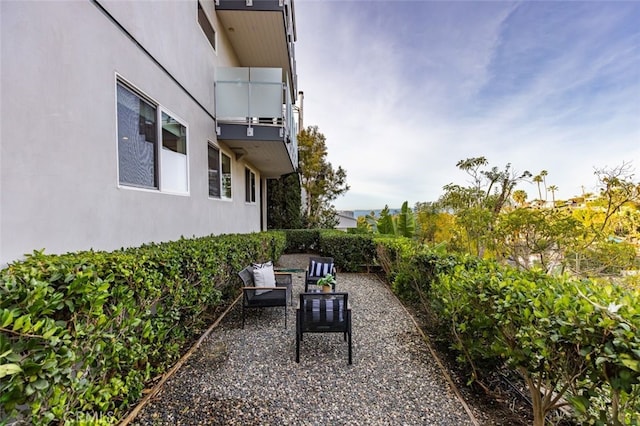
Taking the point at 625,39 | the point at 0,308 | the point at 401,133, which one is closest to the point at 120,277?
the point at 0,308

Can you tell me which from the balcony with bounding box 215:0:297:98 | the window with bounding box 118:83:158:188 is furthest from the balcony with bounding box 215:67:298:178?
the window with bounding box 118:83:158:188

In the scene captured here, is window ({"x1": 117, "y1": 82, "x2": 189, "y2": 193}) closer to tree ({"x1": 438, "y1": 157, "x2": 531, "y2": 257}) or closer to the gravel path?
the gravel path

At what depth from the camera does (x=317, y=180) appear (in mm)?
21797

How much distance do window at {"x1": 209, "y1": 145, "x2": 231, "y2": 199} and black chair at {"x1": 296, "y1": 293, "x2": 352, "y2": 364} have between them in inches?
193

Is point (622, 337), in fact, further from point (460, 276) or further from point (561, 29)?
point (561, 29)

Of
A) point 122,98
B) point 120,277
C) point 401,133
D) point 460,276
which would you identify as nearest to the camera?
point 120,277

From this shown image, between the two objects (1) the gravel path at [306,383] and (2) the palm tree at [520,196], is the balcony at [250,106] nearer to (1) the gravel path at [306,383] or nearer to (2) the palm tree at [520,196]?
(1) the gravel path at [306,383]

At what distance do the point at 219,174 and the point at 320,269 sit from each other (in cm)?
423

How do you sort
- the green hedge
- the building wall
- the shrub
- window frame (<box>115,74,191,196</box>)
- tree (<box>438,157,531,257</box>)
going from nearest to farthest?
the green hedge
the building wall
window frame (<box>115,74,191,196</box>)
tree (<box>438,157,531,257</box>)
the shrub

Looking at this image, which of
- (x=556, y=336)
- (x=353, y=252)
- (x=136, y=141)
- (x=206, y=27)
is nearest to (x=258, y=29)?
(x=206, y=27)

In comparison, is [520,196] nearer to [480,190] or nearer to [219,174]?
[480,190]

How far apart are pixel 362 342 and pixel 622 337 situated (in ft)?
11.3

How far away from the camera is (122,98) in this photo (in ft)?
13.5

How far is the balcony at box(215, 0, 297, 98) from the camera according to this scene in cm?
775
